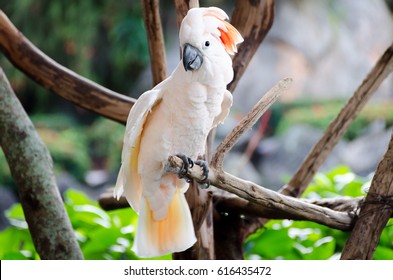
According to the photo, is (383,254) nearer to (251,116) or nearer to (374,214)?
(374,214)

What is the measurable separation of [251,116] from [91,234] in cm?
72

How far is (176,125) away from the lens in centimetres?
81

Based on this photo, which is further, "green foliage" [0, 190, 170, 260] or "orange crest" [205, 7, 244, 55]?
"green foliage" [0, 190, 170, 260]

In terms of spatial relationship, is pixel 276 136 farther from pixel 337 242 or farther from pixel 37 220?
pixel 37 220

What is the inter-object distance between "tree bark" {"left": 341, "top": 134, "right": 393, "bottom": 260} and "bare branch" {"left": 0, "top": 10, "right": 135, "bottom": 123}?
20.1 inches

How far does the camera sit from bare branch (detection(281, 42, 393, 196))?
3.79 feet

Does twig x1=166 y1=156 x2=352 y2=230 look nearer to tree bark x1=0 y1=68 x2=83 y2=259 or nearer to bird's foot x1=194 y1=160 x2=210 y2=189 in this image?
bird's foot x1=194 y1=160 x2=210 y2=189

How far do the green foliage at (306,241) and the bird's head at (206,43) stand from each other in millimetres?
586

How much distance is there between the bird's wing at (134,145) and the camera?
2.65ft

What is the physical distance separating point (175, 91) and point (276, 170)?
2.68 meters

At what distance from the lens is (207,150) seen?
3.55ft

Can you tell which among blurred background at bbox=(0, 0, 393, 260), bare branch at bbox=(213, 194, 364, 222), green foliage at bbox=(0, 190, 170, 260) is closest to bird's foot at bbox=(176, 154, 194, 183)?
bare branch at bbox=(213, 194, 364, 222)

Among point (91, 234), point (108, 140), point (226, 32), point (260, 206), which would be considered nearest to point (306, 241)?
point (260, 206)
